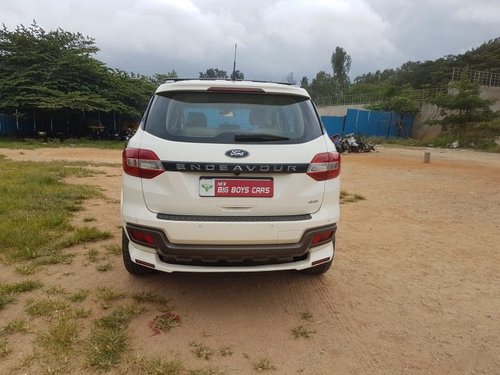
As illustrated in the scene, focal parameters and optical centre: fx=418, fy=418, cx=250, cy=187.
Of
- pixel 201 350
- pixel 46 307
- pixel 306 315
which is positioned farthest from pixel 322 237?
pixel 46 307

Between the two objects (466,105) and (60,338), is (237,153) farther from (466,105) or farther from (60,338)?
(466,105)

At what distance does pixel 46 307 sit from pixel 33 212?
9.49 ft

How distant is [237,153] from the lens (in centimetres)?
280

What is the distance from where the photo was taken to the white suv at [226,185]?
2.78 m

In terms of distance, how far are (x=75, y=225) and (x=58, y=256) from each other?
119 centimetres

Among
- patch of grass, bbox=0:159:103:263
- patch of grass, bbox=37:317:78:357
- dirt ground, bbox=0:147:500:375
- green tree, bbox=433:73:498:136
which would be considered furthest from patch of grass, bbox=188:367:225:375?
green tree, bbox=433:73:498:136

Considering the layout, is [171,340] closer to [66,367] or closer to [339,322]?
[66,367]

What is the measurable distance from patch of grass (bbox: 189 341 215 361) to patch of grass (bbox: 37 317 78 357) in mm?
740

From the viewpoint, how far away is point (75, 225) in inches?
205

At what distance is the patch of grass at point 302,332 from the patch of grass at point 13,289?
6.90 ft

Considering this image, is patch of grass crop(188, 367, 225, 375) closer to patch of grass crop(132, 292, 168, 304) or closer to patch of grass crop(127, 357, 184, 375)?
patch of grass crop(127, 357, 184, 375)

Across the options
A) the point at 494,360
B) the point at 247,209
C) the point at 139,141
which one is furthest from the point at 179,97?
the point at 494,360

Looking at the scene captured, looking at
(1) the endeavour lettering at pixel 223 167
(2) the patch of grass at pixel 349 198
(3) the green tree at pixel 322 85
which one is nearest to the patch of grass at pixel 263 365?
(1) the endeavour lettering at pixel 223 167

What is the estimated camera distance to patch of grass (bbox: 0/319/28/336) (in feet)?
8.88
